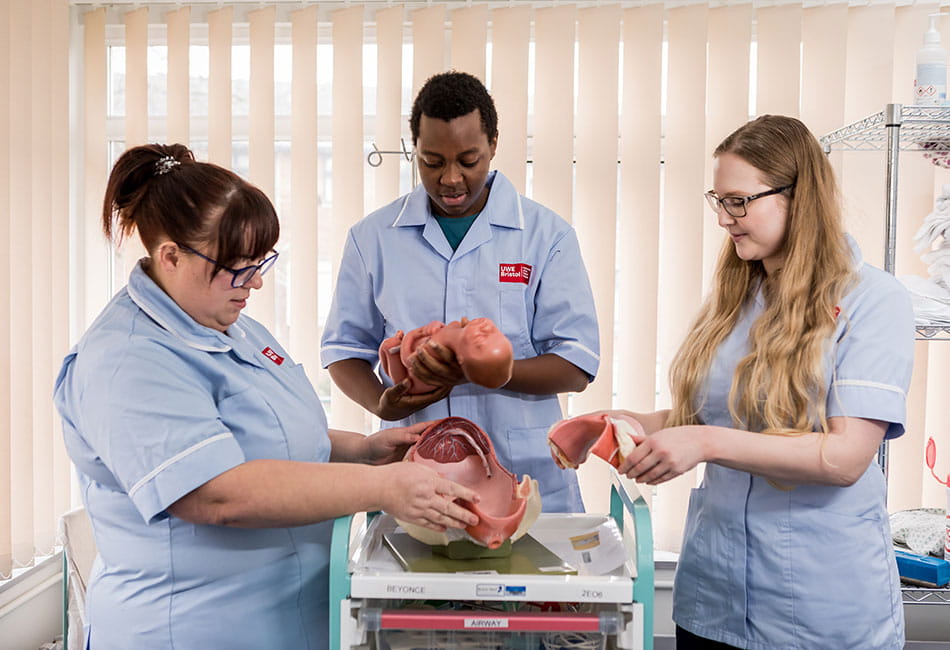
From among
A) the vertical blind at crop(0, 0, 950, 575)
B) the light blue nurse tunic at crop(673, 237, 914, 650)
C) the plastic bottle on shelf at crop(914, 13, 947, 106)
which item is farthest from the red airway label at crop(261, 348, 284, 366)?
the plastic bottle on shelf at crop(914, 13, 947, 106)

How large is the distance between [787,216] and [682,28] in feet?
4.55

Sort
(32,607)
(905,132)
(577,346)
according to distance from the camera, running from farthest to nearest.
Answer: (32,607), (905,132), (577,346)

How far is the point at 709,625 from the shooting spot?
4.74ft

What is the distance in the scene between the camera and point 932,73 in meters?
2.06

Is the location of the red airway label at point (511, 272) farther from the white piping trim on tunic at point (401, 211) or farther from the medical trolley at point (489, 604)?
the medical trolley at point (489, 604)

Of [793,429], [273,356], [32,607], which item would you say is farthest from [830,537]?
[32,607]

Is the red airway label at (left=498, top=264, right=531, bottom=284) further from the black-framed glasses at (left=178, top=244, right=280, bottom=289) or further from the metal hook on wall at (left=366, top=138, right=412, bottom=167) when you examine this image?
the metal hook on wall at (left=366, top=138, right=412, bottom=167)

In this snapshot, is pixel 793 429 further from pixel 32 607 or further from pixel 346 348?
pixel 32 607

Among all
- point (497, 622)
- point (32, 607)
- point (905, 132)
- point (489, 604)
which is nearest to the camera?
point (497, 622)

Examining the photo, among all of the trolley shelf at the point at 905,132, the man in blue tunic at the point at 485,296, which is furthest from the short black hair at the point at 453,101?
the trolley shelf at the point at 905,132

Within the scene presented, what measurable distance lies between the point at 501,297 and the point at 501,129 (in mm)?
1052

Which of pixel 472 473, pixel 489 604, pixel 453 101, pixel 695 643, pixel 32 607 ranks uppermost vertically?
pixel 453 101

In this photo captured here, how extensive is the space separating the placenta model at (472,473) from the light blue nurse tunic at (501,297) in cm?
41

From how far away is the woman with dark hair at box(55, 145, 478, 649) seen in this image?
3.59 feet
